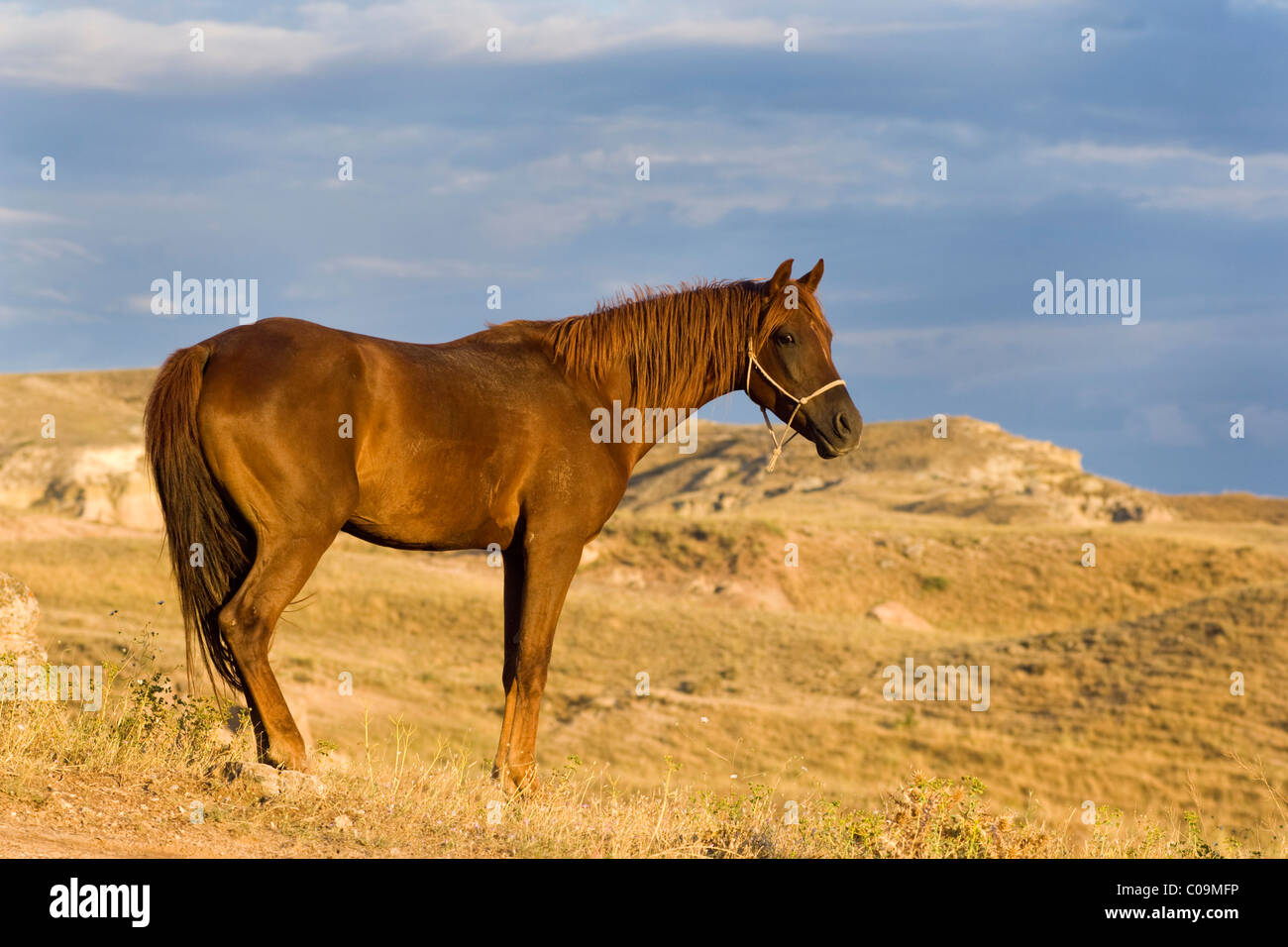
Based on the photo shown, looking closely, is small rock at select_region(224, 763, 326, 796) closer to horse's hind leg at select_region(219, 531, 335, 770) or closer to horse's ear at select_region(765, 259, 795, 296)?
horse's hind leg at select_region(219, 531, 335, 770)

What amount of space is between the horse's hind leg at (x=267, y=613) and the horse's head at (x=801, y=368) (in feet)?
10.1

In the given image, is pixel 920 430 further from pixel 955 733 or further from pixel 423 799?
pixel 423 799

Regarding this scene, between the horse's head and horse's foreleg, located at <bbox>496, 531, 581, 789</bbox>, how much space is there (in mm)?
1715

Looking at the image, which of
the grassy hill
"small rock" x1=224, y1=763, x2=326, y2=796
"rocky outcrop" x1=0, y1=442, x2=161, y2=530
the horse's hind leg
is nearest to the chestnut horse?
the horse's hind leg

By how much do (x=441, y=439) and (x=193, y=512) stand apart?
145 centimetres

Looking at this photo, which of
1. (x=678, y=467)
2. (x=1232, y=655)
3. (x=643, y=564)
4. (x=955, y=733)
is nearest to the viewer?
(x=955, y=733)

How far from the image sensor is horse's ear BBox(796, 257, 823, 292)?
8.32 m

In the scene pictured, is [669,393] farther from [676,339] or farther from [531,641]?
[531,641]

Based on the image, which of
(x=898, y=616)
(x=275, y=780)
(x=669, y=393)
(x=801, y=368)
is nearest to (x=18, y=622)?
(x=275, y=780)

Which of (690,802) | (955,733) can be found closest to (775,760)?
(955,733)

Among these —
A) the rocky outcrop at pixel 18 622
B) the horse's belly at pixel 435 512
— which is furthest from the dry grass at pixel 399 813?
the rocky outcrop at pixel 18 622

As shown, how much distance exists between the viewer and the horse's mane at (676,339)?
322 inches

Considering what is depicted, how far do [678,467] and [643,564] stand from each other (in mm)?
33527

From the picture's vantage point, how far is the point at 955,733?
27828 millimetres
